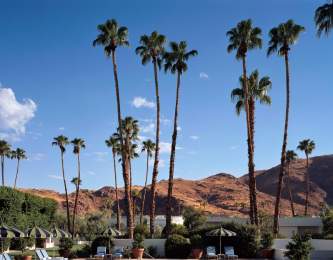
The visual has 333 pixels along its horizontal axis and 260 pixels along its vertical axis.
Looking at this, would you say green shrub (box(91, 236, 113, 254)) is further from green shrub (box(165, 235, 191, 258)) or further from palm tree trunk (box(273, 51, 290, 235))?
palm tree trunk (box(273, 51, 290, 235))

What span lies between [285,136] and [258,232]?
868cm

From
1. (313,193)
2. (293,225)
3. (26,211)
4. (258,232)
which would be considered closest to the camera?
(258,232)

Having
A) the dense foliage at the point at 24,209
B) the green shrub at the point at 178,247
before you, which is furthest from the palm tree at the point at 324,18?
the dense foliage at the point at 24,209

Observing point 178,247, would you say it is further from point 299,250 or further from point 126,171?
point 299,250

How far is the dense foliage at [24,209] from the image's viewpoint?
160ft

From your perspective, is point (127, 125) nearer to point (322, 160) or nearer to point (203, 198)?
point (203, 198)

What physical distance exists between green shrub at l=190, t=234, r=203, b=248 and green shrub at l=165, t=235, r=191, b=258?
0.99ft

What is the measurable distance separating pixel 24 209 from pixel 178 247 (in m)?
26.1

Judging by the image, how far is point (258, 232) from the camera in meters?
32.6

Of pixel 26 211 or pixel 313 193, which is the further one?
pixel 313 193

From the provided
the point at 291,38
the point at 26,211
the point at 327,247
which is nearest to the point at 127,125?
the point at 26,211

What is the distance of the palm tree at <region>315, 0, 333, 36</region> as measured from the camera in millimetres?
24969

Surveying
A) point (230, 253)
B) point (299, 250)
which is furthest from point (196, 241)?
point (299, 250)

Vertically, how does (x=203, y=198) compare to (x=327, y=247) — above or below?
above
